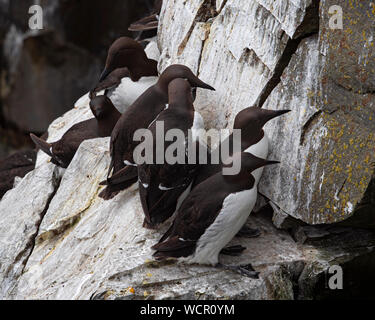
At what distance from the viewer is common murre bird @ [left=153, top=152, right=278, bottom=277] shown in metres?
4.46

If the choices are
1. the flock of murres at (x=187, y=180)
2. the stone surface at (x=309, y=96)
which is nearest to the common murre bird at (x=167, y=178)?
the flock of murres at (x=187, y=180)

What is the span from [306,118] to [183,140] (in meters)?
0.85

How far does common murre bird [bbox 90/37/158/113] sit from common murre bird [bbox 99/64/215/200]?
92cm

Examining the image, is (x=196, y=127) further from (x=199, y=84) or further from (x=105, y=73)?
(x=105, y=73)

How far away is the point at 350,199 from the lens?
4.49m

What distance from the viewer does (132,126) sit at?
5.41 m

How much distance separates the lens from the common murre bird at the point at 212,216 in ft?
14.6

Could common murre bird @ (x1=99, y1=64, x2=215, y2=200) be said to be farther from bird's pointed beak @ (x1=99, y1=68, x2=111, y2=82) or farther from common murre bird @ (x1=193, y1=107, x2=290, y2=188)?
bird's pointed beak @ (x1=99, y1=68, x2=111, y2=82)

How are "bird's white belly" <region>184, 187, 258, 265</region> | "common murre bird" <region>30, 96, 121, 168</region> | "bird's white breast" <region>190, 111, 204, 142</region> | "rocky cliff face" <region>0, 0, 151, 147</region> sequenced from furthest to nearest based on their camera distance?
"rocky cliff face" <region>0, 0, 151, 147</region>, "common murre bird" <region>30, 96, 121, 168</region>, "bird's white breast" <region>190, 111, 204, 142</region>, "bird's white belly" <region>184, 187, 258, 265</region>

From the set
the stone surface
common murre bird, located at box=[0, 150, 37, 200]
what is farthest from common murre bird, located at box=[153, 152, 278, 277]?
common murre bird, located at box=[0, 150, 37, 200]

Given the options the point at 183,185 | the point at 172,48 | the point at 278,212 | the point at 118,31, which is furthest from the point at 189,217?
the point at 118,31

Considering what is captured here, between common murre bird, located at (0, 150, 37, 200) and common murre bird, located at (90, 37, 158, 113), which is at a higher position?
common murre bird, located at (90, 37, 158, 113)
